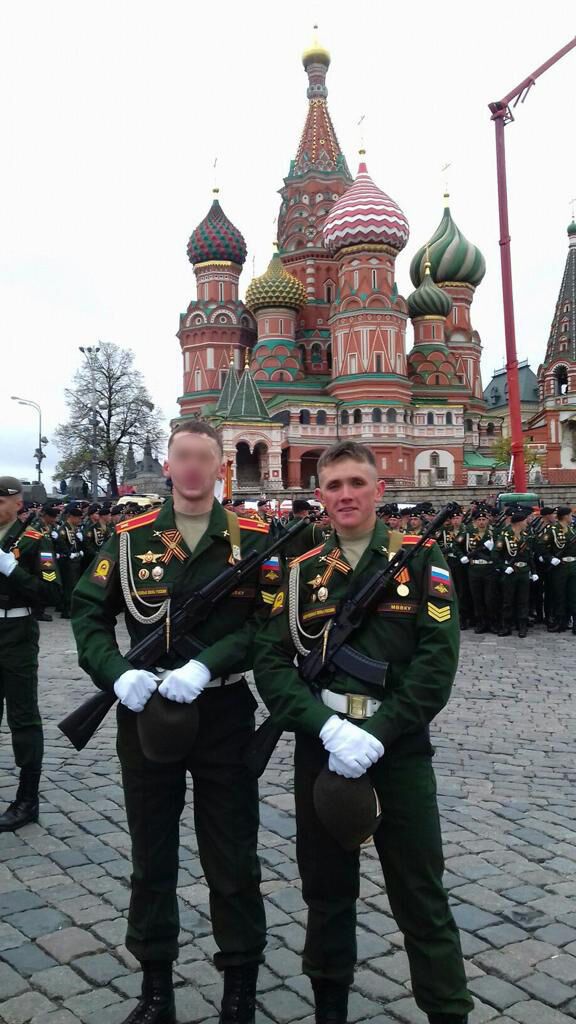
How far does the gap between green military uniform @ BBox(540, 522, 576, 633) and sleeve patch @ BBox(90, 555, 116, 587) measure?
10.5m

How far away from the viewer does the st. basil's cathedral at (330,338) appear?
47.2 metres

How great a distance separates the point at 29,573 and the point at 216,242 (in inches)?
2104

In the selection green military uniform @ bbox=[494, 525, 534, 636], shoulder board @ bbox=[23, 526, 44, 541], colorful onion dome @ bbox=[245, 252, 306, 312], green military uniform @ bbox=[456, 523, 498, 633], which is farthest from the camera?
colorful onion dome @ bbox=[245, 252, 306, 312]

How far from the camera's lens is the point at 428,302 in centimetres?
5350

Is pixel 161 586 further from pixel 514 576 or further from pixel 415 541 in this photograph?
pixel 514 576

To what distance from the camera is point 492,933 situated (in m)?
3.43

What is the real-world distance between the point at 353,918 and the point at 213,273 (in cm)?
5569

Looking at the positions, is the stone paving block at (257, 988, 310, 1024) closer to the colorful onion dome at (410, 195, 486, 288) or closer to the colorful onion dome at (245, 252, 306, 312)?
the colorful onion dome at (245, 252, 306, 312)

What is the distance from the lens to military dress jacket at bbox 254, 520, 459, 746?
102 inches

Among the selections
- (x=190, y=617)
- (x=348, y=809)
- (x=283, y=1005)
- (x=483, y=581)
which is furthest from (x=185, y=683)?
(x=483, y=581)

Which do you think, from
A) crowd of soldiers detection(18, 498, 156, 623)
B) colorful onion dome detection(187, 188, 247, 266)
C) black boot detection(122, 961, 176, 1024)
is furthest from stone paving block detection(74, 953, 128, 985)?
colorful onion dome detection(187, 188, 247, 266)

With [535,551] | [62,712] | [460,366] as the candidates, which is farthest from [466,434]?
[62,712]

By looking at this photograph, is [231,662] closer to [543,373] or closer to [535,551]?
[535,551]

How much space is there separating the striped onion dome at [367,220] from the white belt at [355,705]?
47.9 meters
